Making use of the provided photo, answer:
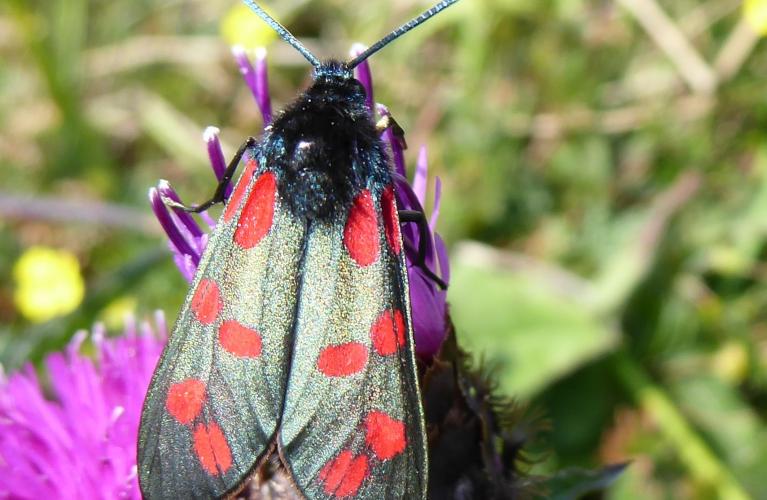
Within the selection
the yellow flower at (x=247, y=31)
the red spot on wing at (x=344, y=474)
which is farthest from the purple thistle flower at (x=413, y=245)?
the yellow flower at (x=247, y=31)

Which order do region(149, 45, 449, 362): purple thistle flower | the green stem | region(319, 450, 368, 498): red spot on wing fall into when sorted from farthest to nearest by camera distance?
the green stem → region(149, 45, 449, 362): purple thistle flower → region(319, 450, 368, 498): red spot on wing

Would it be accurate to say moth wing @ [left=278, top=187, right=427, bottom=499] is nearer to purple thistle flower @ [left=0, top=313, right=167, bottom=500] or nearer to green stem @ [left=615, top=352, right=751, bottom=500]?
purple thistle flower @ [left=0, top=313, right=167, bottom=500]

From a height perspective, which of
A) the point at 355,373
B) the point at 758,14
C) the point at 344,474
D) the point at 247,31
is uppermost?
the point at 247,31

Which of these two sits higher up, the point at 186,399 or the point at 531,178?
the point at 531,178

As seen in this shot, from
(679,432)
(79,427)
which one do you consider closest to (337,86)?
(79,427)

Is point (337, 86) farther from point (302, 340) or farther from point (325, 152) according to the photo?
point (302, 340)

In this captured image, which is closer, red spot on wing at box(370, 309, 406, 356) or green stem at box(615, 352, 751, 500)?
red spot on wing at box(370, 309, 406, 356)

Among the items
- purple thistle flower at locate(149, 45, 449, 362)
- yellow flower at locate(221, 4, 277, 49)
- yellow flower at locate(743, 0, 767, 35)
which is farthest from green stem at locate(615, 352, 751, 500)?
yellow flower at locate(221, 4, 277, 49)

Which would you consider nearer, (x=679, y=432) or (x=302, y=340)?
(x=302, y=340)
